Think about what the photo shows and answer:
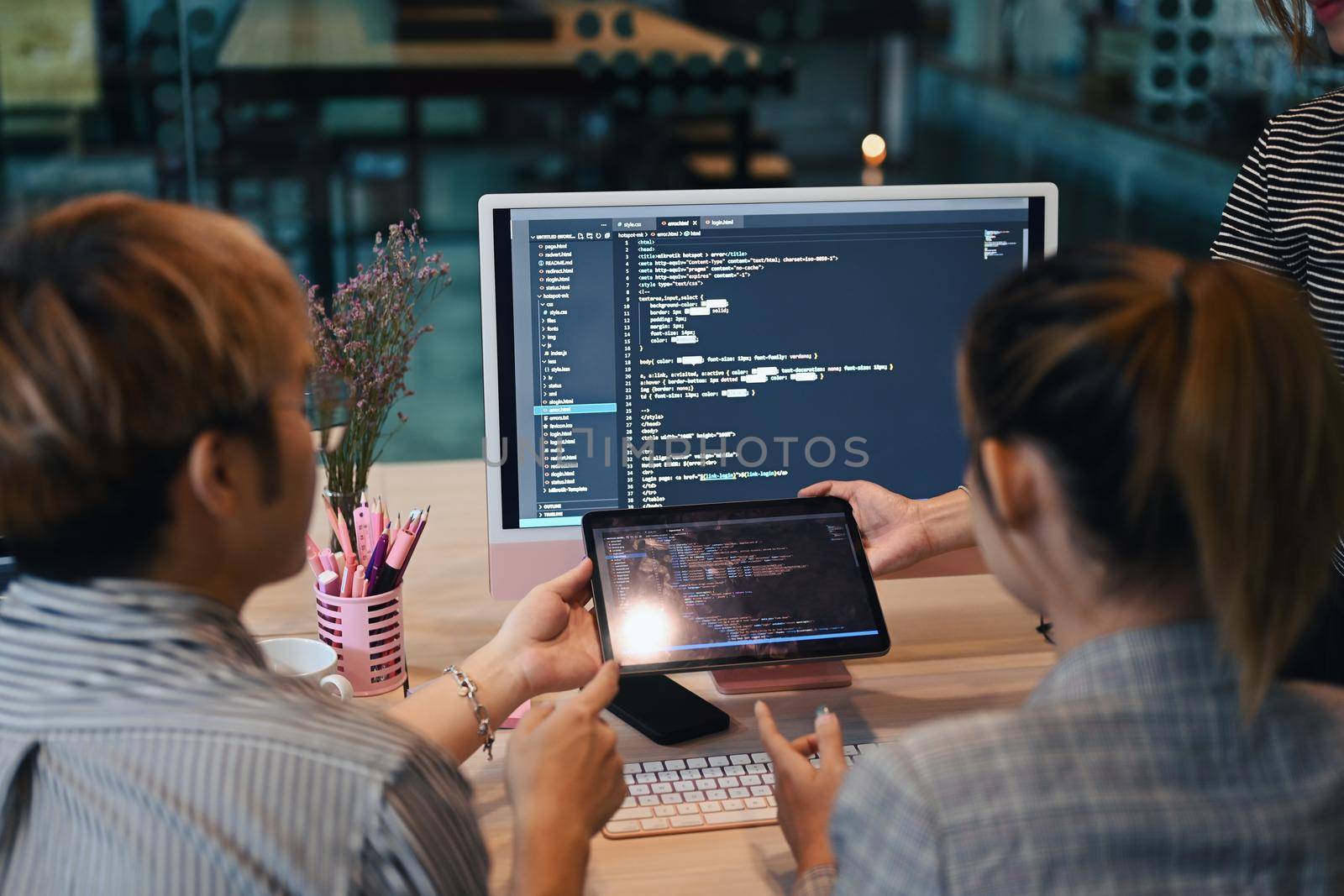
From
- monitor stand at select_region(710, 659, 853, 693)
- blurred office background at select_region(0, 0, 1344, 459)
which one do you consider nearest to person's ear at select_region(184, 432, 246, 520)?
monitor stand at select_region(710, 659, 853, 693)

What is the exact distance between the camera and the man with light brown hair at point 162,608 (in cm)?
72

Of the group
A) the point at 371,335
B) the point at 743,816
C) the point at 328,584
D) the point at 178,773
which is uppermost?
the point at 371,335

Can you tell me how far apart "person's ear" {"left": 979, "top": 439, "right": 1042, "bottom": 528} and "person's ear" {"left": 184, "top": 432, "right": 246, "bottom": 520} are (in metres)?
0.45

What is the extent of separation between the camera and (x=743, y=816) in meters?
1.16

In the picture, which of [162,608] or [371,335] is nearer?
[162,608]

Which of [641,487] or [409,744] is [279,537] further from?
[641,487]

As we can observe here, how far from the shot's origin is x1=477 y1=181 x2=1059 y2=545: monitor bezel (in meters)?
1.33

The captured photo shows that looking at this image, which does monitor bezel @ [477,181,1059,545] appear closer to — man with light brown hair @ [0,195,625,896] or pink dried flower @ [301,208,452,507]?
pink dried flower @ [301,208,452,507]

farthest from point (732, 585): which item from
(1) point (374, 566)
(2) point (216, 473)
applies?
(2) point (216, 473)

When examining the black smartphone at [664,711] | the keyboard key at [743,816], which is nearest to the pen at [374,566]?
the black smartphone at [664,711]

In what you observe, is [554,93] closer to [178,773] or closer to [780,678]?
[780,678]

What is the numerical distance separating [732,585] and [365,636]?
374mm

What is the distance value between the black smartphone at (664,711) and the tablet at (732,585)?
76mm

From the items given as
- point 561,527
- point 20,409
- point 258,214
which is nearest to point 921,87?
point 258,214
